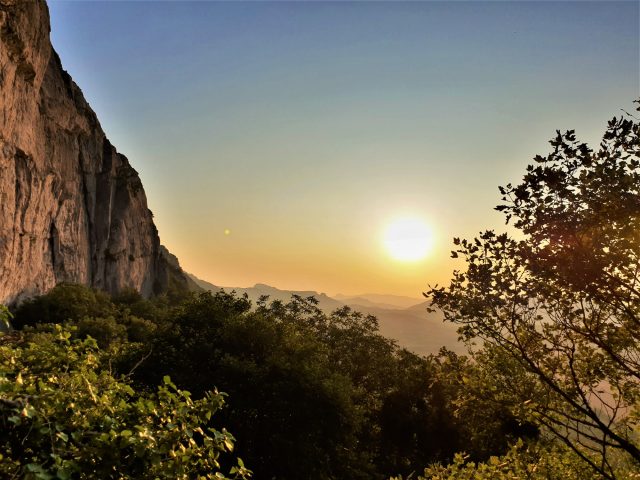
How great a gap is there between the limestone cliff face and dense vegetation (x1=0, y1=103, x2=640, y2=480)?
29.6 m

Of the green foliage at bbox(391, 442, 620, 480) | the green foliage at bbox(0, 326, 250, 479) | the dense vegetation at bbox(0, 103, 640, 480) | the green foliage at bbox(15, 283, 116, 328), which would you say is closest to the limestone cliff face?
the green foliage at bbox(15, 283, 116, 328)

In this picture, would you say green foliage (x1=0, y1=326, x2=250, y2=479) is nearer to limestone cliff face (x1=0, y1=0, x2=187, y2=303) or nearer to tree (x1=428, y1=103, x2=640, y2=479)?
tree (x1=428, y1=103, x2=640, y2=479)

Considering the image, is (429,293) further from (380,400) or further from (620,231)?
(380,400)

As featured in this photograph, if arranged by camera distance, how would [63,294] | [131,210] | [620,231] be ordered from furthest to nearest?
[131,210], [63,294], [620,231]

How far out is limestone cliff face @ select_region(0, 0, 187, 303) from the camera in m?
39.1

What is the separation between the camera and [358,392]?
23.8m

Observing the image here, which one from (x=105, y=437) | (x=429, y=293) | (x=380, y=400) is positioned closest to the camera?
(x=105, y=437)

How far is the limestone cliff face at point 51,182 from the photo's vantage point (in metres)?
39.1

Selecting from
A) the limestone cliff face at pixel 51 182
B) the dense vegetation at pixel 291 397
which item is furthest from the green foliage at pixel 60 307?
the dense vegetation at pixel 291 397

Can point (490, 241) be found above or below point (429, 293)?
above

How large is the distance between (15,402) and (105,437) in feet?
3.19

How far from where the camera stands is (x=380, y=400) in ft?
107

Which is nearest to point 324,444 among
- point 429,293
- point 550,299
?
point 429,293

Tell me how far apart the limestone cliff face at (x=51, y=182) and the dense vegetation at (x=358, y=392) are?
29.6 metres
